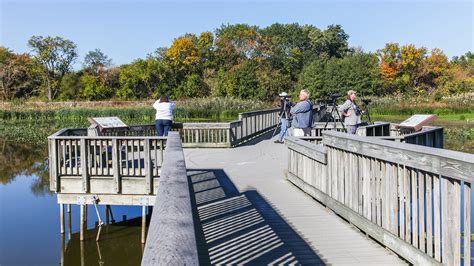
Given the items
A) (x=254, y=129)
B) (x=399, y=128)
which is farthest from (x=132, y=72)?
(x=399, y=128)

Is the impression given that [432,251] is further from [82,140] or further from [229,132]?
[229,132]

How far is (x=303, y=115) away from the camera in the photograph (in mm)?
12477

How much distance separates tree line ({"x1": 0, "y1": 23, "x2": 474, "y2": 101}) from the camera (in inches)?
2601

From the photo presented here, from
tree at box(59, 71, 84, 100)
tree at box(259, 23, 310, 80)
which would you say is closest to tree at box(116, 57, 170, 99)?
tree at box(59, 71, 84, 100)

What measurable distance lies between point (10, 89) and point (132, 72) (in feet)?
66.1

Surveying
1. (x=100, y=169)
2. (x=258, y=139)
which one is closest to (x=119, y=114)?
(x=258, y=139)

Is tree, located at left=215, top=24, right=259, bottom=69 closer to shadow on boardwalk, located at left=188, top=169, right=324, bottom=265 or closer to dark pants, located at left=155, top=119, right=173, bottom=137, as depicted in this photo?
dark pants, located at left=155, top=119, right=173, bottom=137

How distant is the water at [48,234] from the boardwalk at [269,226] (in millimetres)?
3124

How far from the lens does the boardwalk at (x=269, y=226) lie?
5059 millimetres

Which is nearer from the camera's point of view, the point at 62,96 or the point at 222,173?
the point at 222,173

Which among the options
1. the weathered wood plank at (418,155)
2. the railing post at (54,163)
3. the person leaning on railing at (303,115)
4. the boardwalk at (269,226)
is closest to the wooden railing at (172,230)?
the boardwalk at (269,226)

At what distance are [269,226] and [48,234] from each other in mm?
8561

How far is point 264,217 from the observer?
6.78 meters

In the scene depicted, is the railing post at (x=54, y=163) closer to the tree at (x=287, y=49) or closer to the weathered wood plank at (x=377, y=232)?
the weathered wood plank at (x=377, y=232)
